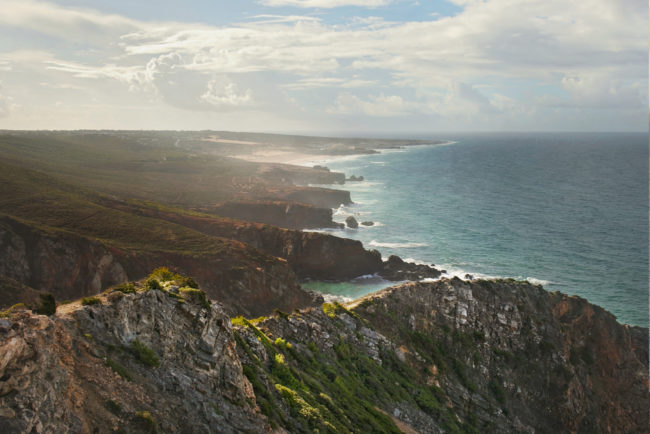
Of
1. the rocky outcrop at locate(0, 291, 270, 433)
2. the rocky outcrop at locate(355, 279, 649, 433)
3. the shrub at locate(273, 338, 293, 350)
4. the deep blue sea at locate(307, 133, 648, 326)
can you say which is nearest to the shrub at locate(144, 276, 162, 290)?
the rocky outcrop at locate(0, 291, 270, 433)

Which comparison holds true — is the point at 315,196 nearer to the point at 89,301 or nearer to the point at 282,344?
the point at 282,344

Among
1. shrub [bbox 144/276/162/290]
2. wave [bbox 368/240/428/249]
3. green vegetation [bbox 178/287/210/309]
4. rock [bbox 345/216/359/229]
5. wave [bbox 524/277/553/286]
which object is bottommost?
wave [bbox 524/277/553/286]

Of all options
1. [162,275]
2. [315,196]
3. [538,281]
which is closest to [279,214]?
[315,196]

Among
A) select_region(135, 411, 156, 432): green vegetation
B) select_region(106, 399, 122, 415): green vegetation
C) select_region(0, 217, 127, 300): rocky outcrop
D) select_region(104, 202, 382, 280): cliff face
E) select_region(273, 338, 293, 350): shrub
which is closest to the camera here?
select_region(106, 399, 122, 415): green vegetation

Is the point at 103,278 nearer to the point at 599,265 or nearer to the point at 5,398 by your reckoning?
the point at 5,398

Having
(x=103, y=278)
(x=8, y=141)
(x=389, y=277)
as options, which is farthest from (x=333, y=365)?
(x=8, y=141)

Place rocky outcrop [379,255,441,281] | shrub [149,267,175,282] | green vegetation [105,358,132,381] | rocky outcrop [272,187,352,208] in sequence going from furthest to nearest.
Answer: rocky outcrop [272,187,352,208] < rocky outcrop [379,255,441,281] < shrub [149,267,175,282] < green vegetation [105,358,132,381]

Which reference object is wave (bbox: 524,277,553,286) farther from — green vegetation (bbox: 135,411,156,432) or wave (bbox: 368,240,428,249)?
green vegetation (bbox: 135,411,156,432)
